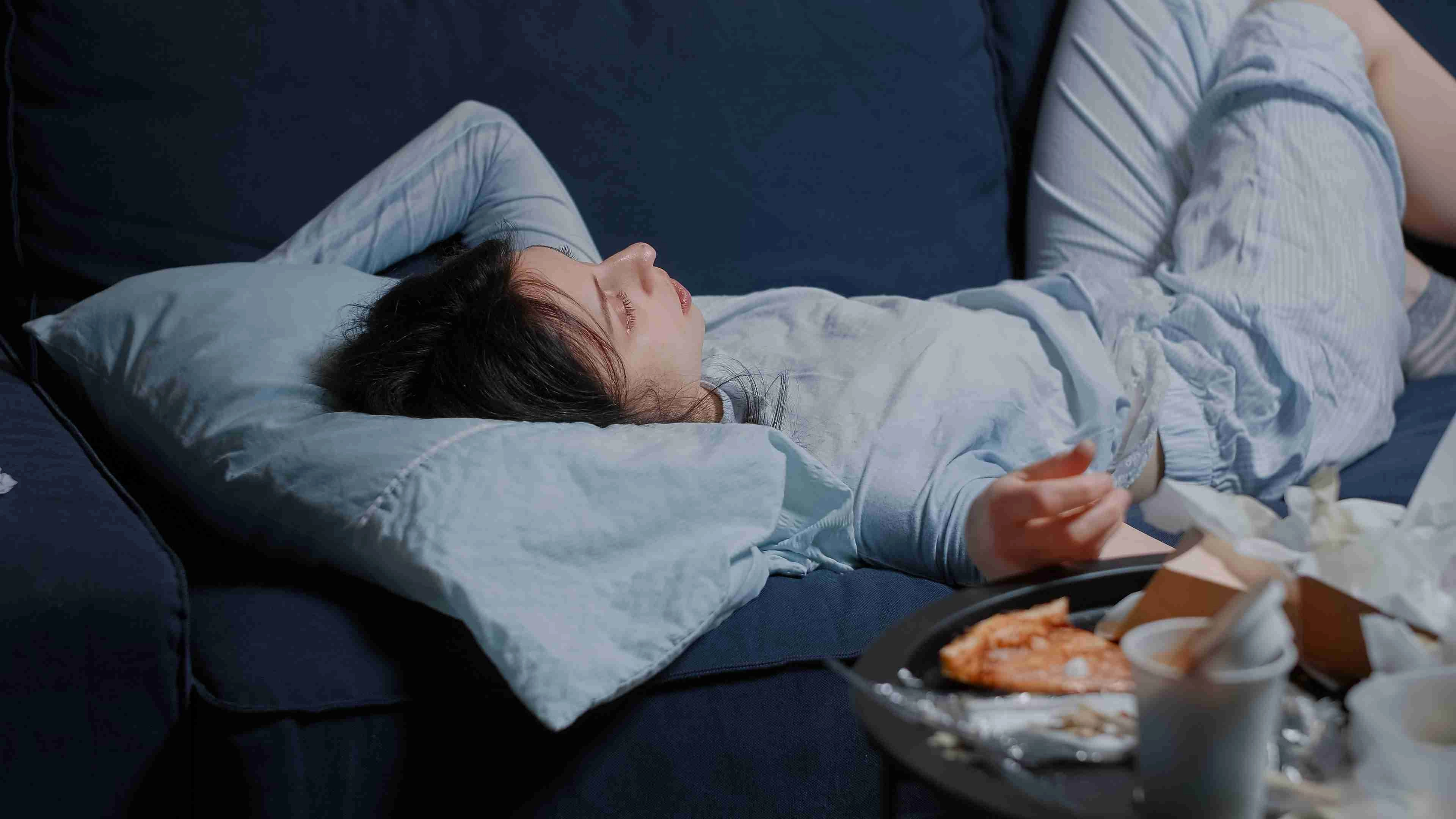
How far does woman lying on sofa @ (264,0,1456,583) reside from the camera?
38.6 inches

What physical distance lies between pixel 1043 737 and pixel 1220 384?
89cm

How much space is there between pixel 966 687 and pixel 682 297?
638mm

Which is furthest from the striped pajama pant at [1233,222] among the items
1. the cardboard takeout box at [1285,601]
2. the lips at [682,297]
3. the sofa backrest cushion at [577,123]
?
the cardboard takeout box at [1285,601]

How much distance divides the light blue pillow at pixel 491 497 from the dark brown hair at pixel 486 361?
0.05m

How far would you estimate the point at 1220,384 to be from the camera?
1.29m

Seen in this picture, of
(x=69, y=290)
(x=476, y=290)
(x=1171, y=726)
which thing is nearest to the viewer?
(x=1171, y=726)

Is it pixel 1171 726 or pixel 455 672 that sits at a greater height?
pixel 1171 726

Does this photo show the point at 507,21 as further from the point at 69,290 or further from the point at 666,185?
the point at 69,290

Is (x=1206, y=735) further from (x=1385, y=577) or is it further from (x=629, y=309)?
(x=629, y=309)

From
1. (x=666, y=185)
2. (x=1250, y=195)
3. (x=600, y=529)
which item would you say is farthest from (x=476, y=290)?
(x=1250, y=195)

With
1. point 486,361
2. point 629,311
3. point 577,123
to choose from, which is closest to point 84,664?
point 486,361

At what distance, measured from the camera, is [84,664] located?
2.28 ft

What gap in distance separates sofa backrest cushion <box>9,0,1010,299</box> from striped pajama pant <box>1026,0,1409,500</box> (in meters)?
0.15

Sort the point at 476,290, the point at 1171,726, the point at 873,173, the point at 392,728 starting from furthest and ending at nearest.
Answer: the point at 873,173, the point at 476,290, the point at 392,728, the point at 1171,726
